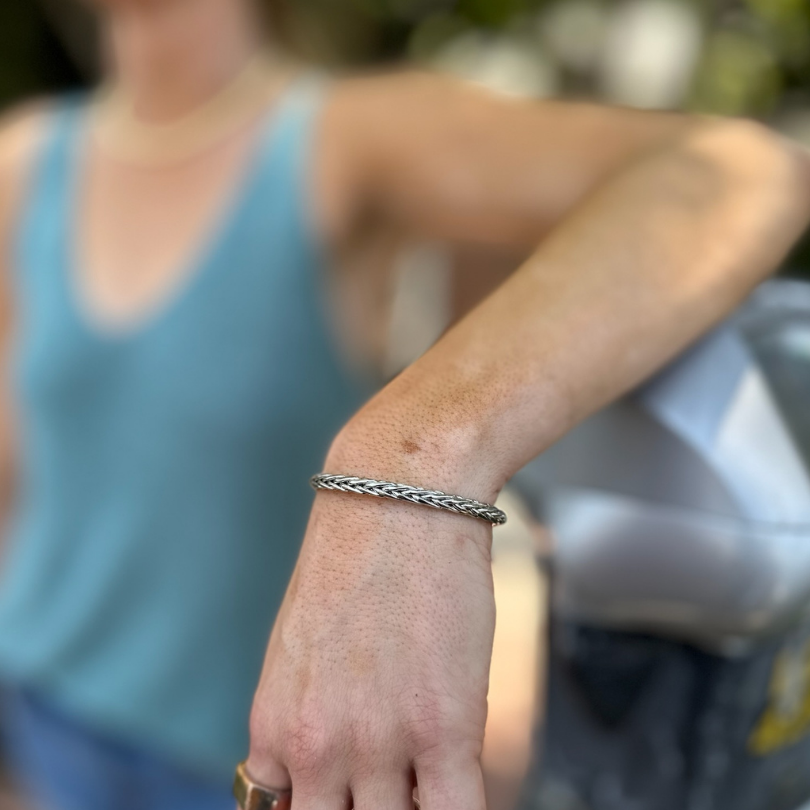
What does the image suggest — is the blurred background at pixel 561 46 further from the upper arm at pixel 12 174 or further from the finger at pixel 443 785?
the finger at pixel 443 785

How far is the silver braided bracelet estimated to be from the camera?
394 millimetres

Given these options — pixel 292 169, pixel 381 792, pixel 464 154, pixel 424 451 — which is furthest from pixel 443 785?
pixel 292 169

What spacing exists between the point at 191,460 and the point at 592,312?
586 millimetres

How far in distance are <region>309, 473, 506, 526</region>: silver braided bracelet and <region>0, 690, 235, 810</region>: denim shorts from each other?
2.24 ft

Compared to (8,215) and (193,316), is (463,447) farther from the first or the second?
(8,215)

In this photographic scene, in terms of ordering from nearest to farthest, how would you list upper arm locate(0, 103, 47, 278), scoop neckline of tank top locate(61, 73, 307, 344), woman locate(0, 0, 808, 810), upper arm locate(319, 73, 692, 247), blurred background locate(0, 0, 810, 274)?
upper arm locate(319, 73, 692, 247) → woman locate(0, 0, 808, 810) → scoop neckline of tank top locate(61, 73, 307, 344) → upper arm locate(0, 103, 47, 278) → blurred background locate(0, 0, 810, 274)

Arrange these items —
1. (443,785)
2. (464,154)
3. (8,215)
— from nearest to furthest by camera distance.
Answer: (443,785) < (464,154) < (8,215)

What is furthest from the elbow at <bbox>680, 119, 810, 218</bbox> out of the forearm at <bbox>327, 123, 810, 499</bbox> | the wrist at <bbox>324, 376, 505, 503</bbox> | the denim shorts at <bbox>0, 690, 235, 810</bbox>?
the denim shorts at <bbox>0, 690, 235, 810</bbox>

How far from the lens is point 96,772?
3.28 ft

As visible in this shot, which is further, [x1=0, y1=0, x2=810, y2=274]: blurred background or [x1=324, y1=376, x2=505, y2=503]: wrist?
[x1=0, y1=0, x2=810, y2=274]: blurred background

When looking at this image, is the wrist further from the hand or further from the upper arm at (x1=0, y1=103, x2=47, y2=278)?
the upper arm at (x1=0, y1=103, x2=47, y2=278)

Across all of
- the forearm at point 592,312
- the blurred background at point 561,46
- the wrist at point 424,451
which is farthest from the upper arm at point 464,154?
the blurred background at point 561,46

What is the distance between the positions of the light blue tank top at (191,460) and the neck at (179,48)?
108mm

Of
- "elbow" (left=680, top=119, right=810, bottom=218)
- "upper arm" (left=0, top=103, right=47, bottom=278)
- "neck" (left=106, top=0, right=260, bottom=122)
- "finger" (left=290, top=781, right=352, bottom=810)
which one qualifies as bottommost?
"finger" (left=290, top=781, right=352, bottom=810)
